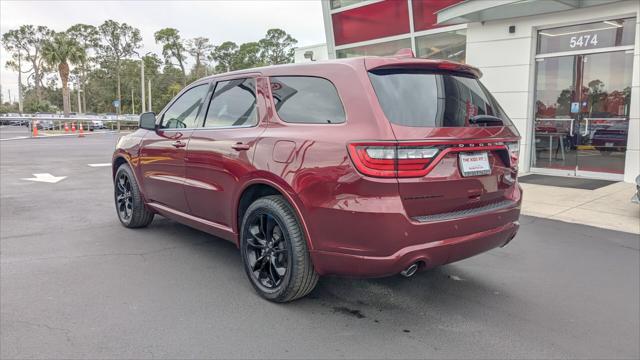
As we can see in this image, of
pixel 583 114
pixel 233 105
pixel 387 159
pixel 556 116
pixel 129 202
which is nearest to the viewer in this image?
pixel 387 159

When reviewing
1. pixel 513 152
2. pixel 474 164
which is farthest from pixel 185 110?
pixel 513 152

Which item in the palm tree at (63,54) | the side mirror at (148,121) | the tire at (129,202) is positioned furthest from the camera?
the palm tree at (63,54)

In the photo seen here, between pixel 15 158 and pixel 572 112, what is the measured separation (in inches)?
570

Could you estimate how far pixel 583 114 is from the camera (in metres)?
9.92

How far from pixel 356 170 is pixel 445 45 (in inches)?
432

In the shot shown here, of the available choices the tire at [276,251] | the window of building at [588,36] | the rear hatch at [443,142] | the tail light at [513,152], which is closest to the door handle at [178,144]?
the tire at [276,251]

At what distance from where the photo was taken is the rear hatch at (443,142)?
114 inches

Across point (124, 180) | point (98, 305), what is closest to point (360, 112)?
point (98, 305)

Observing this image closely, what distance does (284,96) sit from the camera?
142 inches

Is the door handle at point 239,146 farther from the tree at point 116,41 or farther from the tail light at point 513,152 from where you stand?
the tree at point 116,41

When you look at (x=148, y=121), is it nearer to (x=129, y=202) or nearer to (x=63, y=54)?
(x=129, y=202)

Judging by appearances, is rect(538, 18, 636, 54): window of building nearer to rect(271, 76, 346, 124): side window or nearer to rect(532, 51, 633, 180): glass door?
rect(532, 51, 633, 180): glass door

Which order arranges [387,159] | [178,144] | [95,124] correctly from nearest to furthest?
1. [387,159]
2. [178,144]
3. [95,124]

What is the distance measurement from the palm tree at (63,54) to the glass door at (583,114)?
4621cm
